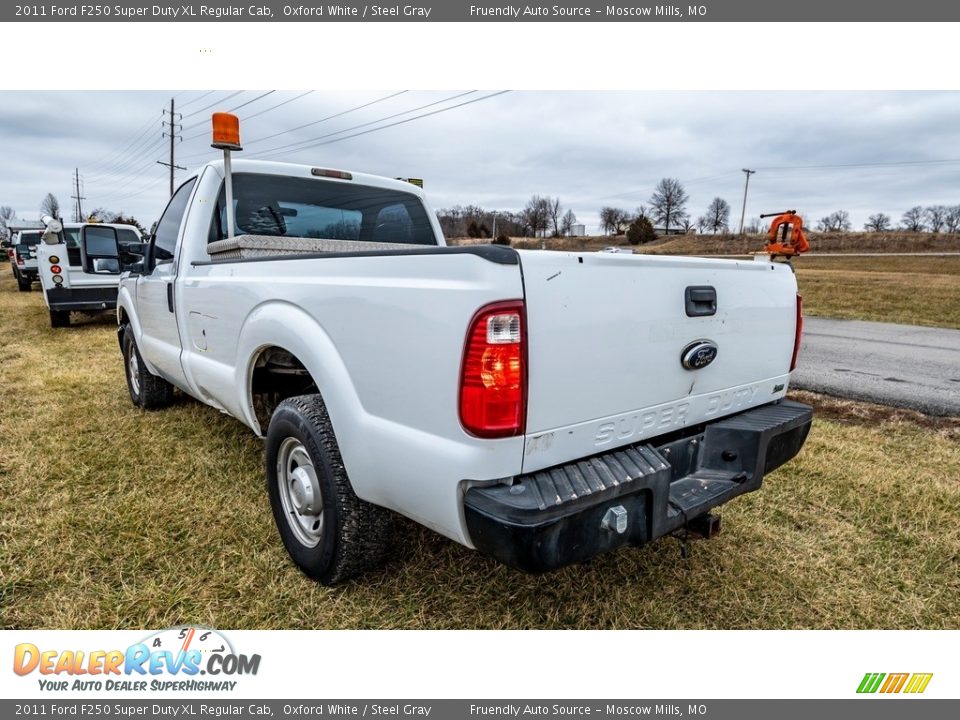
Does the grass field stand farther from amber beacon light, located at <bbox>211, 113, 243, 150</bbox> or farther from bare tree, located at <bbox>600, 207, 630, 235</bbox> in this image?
bare tree, located at <bbox>600, 207, 630, 235</bbox>

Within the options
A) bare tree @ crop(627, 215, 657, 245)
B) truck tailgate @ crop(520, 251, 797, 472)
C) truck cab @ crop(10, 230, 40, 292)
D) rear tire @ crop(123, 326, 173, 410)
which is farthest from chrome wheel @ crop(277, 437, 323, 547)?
bare tree @ crop(627, 215, 657, 245)

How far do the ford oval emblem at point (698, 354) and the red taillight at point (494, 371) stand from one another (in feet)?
2.64

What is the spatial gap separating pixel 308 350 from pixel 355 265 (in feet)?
1.34

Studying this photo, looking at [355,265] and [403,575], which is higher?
[355,265]

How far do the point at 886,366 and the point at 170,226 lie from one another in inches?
300

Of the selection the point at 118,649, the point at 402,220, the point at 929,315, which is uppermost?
the point at 402,220

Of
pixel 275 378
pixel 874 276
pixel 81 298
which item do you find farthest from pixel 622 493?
pixel 874 276

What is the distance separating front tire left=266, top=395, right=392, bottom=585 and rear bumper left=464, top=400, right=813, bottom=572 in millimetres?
692

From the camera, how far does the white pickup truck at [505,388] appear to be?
1.65 metres

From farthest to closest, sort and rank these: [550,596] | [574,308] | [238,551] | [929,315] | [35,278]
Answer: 1. [35,278]
2. [929,315]
3. [238,551]
4. [550,596]
5. [574,308]

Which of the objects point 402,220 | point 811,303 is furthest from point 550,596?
point 811,303

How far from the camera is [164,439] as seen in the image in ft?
13.8

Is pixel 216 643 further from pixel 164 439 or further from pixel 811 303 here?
pixel 811 303

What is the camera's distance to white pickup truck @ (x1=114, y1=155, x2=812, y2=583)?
1.65 meters
